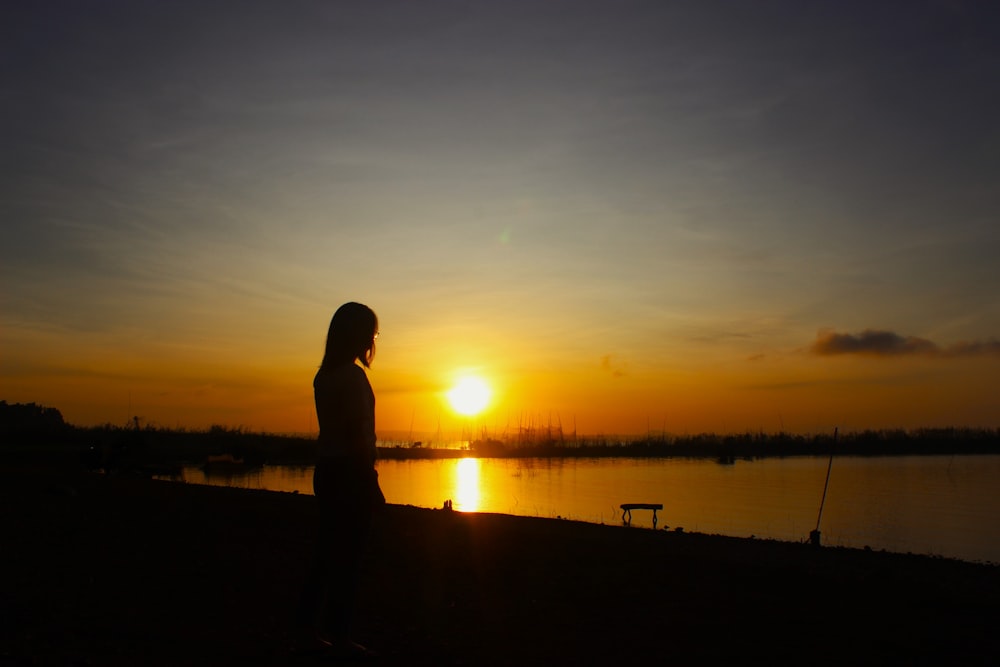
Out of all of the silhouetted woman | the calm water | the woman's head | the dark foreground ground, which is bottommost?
the calm water

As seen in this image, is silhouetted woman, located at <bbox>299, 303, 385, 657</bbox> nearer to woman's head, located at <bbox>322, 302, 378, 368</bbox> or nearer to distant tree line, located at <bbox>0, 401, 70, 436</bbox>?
woman's head, located at <bbox>322, 302, 378, 368</bbox>

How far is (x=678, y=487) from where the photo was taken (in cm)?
4088

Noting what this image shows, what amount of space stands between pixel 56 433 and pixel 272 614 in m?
57.4

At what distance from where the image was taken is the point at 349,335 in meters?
4.92

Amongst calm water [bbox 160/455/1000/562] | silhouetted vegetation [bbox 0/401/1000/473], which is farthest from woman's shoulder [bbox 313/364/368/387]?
silhouetted vegetation [bbox 0/401/1000/473]

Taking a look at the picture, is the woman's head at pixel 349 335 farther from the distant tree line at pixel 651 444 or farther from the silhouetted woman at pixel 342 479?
the distant tree line at pixel 651 444

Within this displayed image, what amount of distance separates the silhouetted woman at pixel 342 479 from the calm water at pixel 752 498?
18365 millimetres

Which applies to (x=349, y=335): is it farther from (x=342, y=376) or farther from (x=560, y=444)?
(x=560, y=444)

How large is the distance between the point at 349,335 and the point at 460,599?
325 cm

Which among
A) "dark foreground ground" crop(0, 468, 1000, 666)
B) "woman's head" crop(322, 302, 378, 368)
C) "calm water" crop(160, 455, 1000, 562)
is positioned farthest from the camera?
"calm water" crop(160, 455, 1000, 562)

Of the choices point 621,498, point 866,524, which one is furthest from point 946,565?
point 621,498

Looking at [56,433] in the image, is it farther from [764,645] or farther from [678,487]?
[764,645]

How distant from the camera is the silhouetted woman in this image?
4.77 metres

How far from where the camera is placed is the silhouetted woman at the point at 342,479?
15.6 feet
